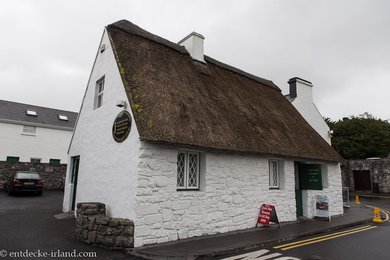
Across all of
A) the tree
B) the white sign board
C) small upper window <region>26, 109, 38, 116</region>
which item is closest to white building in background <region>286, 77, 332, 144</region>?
the white sign board

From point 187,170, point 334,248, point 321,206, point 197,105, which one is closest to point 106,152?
point 187,170

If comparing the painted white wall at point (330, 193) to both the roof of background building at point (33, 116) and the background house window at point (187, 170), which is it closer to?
the background house window at point (187, 170)

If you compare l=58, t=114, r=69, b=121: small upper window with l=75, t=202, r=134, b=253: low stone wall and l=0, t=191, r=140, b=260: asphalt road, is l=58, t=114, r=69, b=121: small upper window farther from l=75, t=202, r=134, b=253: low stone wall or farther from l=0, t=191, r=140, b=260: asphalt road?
l=75, t=202, r=134, b=253: low stone wall

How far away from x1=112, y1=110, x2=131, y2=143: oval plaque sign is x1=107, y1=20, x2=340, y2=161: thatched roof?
466 mm

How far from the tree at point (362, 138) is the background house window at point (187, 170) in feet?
109

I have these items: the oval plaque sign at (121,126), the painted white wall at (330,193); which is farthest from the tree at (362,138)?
the oval plaque sign at (121,126)

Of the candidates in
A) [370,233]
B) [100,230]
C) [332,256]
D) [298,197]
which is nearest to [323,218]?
[298,197]

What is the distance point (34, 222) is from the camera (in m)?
8.76

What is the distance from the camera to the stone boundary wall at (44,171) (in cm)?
1822

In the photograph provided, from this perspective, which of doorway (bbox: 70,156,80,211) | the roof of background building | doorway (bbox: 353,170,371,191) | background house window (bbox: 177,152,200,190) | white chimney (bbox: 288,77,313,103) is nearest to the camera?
background house window (bbox: 177,152,200,190)

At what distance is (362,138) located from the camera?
111 feet

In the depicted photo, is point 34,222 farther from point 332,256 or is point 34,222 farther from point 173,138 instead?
point 332,256

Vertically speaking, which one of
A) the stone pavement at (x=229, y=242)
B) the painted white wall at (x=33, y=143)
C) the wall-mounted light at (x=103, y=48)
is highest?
the wall-mounted light at (x=103, y=48)

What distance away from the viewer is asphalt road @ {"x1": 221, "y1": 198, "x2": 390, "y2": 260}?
239 inches
